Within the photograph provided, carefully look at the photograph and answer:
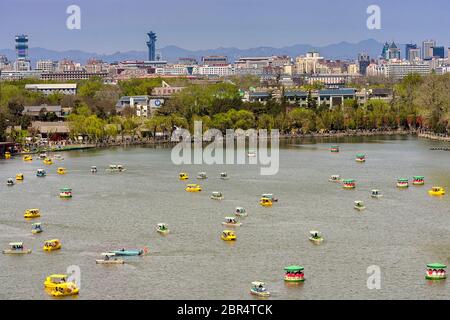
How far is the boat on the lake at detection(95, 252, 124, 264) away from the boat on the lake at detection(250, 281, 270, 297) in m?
2.00

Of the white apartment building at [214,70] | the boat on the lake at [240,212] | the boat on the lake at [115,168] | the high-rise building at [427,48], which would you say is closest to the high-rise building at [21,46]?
the white apartment building at [214,70]

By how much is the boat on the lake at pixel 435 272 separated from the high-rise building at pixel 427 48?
9847 cm

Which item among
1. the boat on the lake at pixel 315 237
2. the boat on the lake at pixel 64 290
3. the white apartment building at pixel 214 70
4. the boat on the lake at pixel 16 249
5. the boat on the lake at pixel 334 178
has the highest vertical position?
the white apartment building at pixel 214 70

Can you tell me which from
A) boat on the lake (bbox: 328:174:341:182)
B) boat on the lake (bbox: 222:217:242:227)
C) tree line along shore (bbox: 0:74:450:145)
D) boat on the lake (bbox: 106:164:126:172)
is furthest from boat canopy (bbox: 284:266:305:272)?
tree line along shore (bbox: 0:74:450:145)

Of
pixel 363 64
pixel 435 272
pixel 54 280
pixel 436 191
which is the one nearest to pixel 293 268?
pixel 435 272

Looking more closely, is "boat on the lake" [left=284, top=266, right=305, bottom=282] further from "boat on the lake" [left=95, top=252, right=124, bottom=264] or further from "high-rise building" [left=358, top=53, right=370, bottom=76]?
"high-rise building" [left=358, top=53, right=370, bottom=76]

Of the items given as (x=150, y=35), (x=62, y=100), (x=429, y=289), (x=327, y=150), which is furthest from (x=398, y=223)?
(x=150, y=35)

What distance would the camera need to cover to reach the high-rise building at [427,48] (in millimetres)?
105162

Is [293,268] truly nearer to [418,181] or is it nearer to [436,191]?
[436,191]

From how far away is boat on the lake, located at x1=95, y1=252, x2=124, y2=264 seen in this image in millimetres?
9422

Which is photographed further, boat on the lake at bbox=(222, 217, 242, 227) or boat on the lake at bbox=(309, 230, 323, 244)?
boat on the lake at bbox=(222, 217, 242, 227)

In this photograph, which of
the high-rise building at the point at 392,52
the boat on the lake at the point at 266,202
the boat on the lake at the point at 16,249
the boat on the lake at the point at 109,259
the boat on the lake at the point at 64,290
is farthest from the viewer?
the high-rise building at the point at 392,52

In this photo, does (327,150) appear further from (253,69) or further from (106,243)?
(253,69)

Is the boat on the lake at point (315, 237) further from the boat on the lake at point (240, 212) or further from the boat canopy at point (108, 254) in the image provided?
the boat canopy at point (108, 254)
